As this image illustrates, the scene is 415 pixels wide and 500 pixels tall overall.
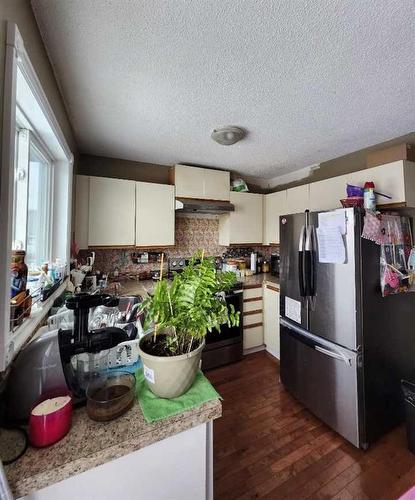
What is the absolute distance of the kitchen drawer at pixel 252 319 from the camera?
2.58 m

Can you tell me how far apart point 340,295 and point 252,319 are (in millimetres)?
1262

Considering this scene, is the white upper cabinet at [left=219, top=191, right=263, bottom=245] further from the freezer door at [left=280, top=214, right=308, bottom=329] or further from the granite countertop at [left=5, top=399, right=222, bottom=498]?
the granite countertop at [left=5, top=399, right=222, bottom=498]

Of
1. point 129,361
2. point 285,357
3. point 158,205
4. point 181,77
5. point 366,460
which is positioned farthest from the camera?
point 158,205

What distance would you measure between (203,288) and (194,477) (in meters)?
0.55

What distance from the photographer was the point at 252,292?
2.60 meters

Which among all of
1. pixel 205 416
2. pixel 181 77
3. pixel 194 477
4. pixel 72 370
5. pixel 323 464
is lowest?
pixel 323 464

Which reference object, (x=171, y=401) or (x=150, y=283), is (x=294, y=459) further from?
(x=150, y=283)

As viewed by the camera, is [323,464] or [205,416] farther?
[323,464]

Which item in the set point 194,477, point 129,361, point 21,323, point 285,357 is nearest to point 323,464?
point 285,357

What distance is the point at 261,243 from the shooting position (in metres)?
3.08

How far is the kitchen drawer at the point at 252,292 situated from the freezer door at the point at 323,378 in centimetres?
60

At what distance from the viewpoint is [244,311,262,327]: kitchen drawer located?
258 cm

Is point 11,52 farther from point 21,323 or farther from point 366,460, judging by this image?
point 366,460

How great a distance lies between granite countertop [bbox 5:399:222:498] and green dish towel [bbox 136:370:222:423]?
1cm
